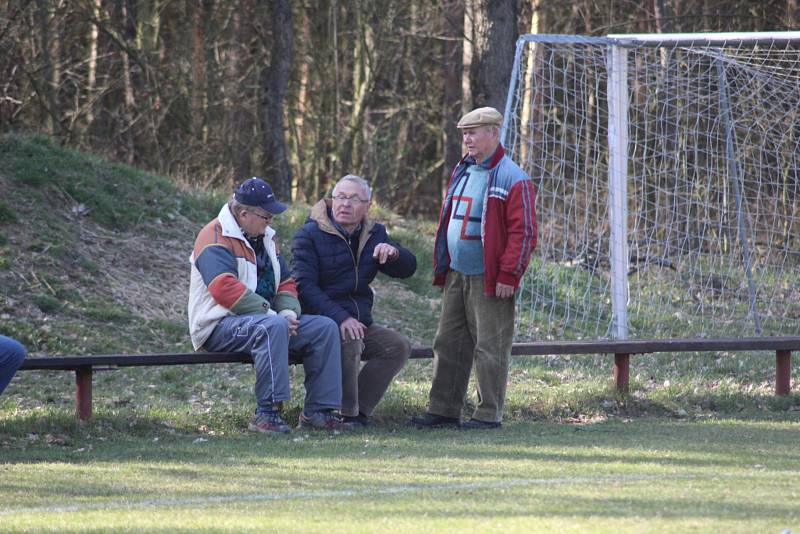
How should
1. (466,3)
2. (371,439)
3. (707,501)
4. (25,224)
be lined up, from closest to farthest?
1. (707,501)
2. (371,439)
3. (25,224)
4. (466,3)

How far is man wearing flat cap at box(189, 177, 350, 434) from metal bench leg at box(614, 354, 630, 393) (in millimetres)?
2212

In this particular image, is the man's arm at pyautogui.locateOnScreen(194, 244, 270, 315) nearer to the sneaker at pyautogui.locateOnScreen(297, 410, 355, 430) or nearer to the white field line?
the sneaker at pyautogui.locateOnScreen(297, 410, 355, 430)

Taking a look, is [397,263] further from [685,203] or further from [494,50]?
[494,50]

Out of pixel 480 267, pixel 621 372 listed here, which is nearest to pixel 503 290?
pixel 480 267

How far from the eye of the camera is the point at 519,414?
8188 millimetres

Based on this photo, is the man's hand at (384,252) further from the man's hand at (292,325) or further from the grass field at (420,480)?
the grass field at (420,480)

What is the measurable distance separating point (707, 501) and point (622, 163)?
5.66 m

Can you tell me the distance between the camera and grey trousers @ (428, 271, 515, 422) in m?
7.29

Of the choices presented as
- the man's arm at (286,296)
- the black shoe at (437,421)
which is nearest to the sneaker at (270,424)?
the man's arm at (286,296)

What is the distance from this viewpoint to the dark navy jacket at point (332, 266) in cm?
758

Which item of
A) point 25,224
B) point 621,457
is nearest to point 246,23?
point 25,224

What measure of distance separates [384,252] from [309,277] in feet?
1.71

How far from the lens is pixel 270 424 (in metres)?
7.25

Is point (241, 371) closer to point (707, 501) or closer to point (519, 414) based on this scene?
point (519, 414)
